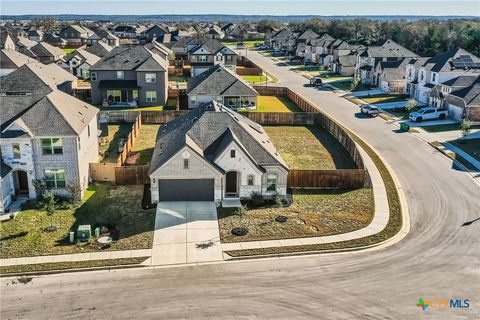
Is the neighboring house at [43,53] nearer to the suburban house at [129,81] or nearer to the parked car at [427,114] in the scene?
the suburban house at [129,81]

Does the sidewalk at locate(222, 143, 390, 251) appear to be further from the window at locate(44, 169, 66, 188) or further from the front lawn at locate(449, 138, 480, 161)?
the front lawn at locate(449, 138, 480, 161)

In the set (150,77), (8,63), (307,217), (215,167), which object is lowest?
(307,217)

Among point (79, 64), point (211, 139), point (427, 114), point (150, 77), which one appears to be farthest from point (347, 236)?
point (79, 64)

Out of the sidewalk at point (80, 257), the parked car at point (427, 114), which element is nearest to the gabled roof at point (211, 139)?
the sidewalk at point (80, 257)

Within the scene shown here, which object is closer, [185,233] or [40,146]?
[185,233]

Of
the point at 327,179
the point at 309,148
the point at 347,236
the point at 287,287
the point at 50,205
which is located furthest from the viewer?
the point at 309,148

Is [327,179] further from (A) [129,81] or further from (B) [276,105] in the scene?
(A) [129,81]
